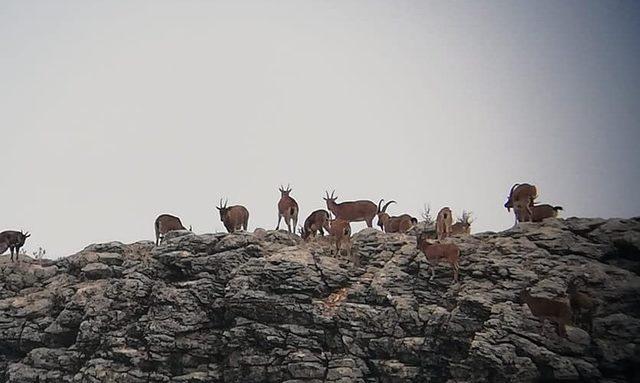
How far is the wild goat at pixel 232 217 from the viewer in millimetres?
23219

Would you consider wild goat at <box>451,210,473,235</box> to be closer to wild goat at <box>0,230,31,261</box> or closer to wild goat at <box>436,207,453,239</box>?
wild goat at <box>436,207,453,239</box>

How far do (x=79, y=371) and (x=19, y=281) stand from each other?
23.5 ft

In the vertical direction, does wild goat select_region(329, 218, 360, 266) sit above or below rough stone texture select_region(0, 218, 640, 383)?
above

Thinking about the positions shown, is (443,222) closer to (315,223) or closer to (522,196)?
(522,196)

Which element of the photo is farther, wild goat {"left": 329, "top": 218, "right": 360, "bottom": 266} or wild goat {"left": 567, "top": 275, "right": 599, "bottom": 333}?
wild goat {"left": 329, "top": 218, "right": 360, "bottom": 266}

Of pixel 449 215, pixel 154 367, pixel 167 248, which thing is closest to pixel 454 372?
pixel 449 215

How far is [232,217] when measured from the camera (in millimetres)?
23312

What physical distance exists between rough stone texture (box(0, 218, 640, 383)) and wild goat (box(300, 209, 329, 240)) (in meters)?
1.06

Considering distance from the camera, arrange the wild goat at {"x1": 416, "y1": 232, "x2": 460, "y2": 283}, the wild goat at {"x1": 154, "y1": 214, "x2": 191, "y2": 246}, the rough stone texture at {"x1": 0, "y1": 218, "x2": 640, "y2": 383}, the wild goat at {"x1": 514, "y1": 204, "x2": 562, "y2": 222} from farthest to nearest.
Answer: the wild goat at {"x1": 154, "y1": 214, "x2": 191, "y2": 246} < the wild goat at {"x1": 514, "y1": 204, "x2": 562, "y2": 222} < the wild goat at {"x1": 416, "y1": 232, "x2": 460, "y2": 283} < the rough stone texture at {"x1": 0, "y1": 218, "x2": 640, "y2": 383}

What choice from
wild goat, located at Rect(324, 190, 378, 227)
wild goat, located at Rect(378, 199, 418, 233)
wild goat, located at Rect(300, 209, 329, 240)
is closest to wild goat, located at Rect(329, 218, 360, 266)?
wild goat, located at Rect(300, 209, 329, 240)

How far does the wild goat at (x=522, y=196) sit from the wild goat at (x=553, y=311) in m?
7.01

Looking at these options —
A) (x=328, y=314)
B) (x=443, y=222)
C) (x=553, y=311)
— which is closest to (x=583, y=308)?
(x=553, y=311)

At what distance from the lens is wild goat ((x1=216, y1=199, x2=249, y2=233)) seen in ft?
76.2

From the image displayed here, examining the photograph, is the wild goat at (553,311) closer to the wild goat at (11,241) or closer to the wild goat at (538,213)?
the wild goat at (538,213)
